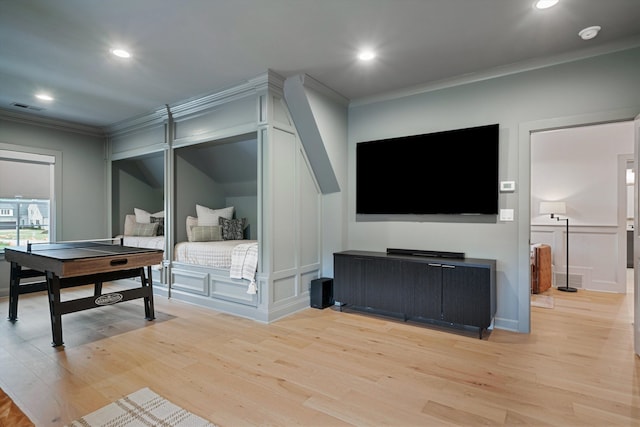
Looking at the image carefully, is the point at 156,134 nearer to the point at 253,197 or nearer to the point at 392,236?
the point at 253,197

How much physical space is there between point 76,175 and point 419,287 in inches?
209

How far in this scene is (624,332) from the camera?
3.16 meters

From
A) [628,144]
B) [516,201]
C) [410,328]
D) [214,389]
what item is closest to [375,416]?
[214,389]

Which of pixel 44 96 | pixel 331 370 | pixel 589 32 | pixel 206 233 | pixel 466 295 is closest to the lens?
pixel 331 370

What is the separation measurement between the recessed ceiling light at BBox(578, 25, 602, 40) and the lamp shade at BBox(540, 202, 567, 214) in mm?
2950

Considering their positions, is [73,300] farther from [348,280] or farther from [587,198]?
[587,198]

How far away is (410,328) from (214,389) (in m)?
1.94

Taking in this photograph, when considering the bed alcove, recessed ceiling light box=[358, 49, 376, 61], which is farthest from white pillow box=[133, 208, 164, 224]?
recessed ceiling light box=[358, 49, 376, 61]

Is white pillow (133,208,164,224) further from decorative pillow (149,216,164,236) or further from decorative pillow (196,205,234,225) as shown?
decorative pillow (196,205,234,225)

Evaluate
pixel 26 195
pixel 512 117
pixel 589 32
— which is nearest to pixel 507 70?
pixel 512 117

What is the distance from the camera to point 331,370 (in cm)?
245

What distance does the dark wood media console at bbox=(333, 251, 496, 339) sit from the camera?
306cm

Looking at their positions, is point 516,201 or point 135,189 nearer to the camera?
point 516,201

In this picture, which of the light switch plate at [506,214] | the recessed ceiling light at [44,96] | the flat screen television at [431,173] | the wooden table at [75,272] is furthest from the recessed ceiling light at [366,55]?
the recessed ceiling light at [44,96]
